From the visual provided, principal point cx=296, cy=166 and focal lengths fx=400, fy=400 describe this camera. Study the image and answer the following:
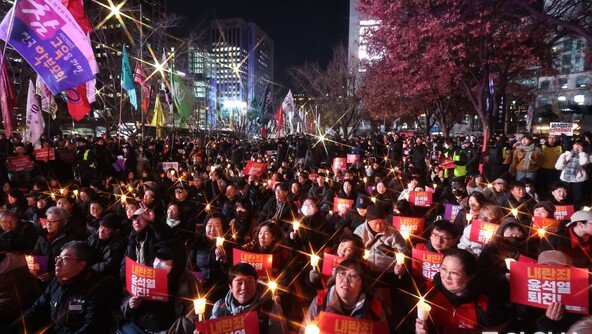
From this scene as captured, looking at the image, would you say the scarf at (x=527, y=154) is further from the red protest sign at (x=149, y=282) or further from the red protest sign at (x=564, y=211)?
the red protest sign at (x=149, y=282)

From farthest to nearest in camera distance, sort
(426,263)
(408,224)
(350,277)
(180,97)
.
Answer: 1. (180,97)
2. (408,224)
3. (426,263)
4. (350,277)

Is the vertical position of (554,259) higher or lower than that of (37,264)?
higher

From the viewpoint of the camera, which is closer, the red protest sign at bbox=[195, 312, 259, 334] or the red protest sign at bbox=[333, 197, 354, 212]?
the red protest sign at bbox=[195, 312, 259, 334]

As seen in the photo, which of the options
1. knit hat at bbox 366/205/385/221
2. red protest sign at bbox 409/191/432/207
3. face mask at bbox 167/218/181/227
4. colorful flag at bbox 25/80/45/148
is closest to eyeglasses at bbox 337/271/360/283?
knit hat at bbox 366/205/385/221

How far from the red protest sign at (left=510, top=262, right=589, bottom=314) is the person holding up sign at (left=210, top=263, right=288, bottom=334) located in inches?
77.7

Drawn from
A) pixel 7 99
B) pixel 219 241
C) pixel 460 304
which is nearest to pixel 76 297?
pixel 219 241

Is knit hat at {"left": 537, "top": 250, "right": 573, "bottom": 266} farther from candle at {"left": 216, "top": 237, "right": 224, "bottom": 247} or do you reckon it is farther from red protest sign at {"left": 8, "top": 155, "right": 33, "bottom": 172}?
red protest sign at {"left": 8, "top": 155, "right": 33, "bottom": 172}

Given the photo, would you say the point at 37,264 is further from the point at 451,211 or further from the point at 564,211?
the point at 564,211

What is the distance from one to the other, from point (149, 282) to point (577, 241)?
14.8 ft

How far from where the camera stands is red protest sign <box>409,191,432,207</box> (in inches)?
306

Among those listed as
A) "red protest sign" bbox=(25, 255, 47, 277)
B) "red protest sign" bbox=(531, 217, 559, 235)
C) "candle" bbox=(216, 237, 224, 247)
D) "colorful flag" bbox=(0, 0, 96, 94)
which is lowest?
"red protest sign" bbox=(25, 255, 47, 277)

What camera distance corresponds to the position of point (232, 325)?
115 inches

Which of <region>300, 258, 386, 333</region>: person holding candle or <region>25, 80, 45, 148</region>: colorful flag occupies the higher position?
<region>25, 80, 45, 148</region>: colorful flag

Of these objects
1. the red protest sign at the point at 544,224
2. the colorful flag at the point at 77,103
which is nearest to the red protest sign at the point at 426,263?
the red protest sign at the point at 544,224
